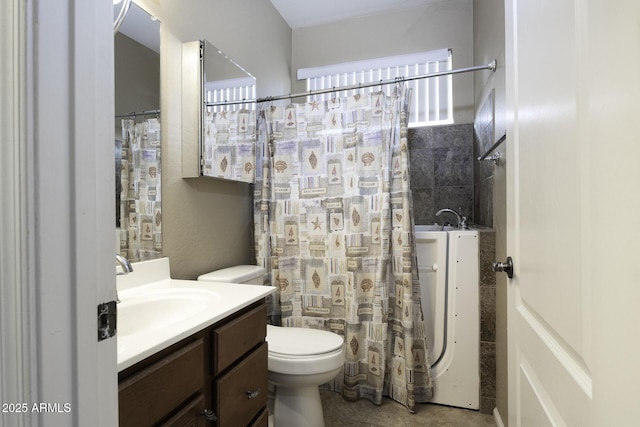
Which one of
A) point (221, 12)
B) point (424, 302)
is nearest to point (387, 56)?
point (221, 12)

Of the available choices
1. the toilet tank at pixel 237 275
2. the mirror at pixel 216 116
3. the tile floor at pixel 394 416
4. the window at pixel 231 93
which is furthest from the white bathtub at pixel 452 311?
the window at pixel 231 93

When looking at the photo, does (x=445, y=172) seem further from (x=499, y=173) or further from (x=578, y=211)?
(x=578, y=211)

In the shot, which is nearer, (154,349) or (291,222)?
(154,349)

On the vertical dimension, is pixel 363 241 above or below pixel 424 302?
above

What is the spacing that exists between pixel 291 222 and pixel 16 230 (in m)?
1.65

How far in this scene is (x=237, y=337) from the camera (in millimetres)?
1014

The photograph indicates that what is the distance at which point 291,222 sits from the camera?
2.02 metres

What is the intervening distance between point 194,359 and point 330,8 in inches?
108

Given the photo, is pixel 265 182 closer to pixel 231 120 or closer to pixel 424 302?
pixel 231 120

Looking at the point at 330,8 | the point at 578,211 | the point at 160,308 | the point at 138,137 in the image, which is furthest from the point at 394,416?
the point at 330,8

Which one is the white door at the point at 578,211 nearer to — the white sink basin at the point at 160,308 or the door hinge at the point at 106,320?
the door hinge at the point at 106,320

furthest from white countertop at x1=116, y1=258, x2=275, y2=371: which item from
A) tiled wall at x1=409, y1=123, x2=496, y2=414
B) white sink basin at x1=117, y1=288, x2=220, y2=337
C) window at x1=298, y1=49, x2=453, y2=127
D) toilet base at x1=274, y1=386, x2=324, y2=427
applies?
window at x1=298, y1=49, x2=453, y2=127

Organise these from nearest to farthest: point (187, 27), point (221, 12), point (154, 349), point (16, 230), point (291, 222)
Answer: point (16, 230) < point (154, 349) < point (187, 27) < point (221, 12) < point (291, 222)

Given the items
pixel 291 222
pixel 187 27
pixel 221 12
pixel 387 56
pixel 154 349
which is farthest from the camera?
pixel 387 56
